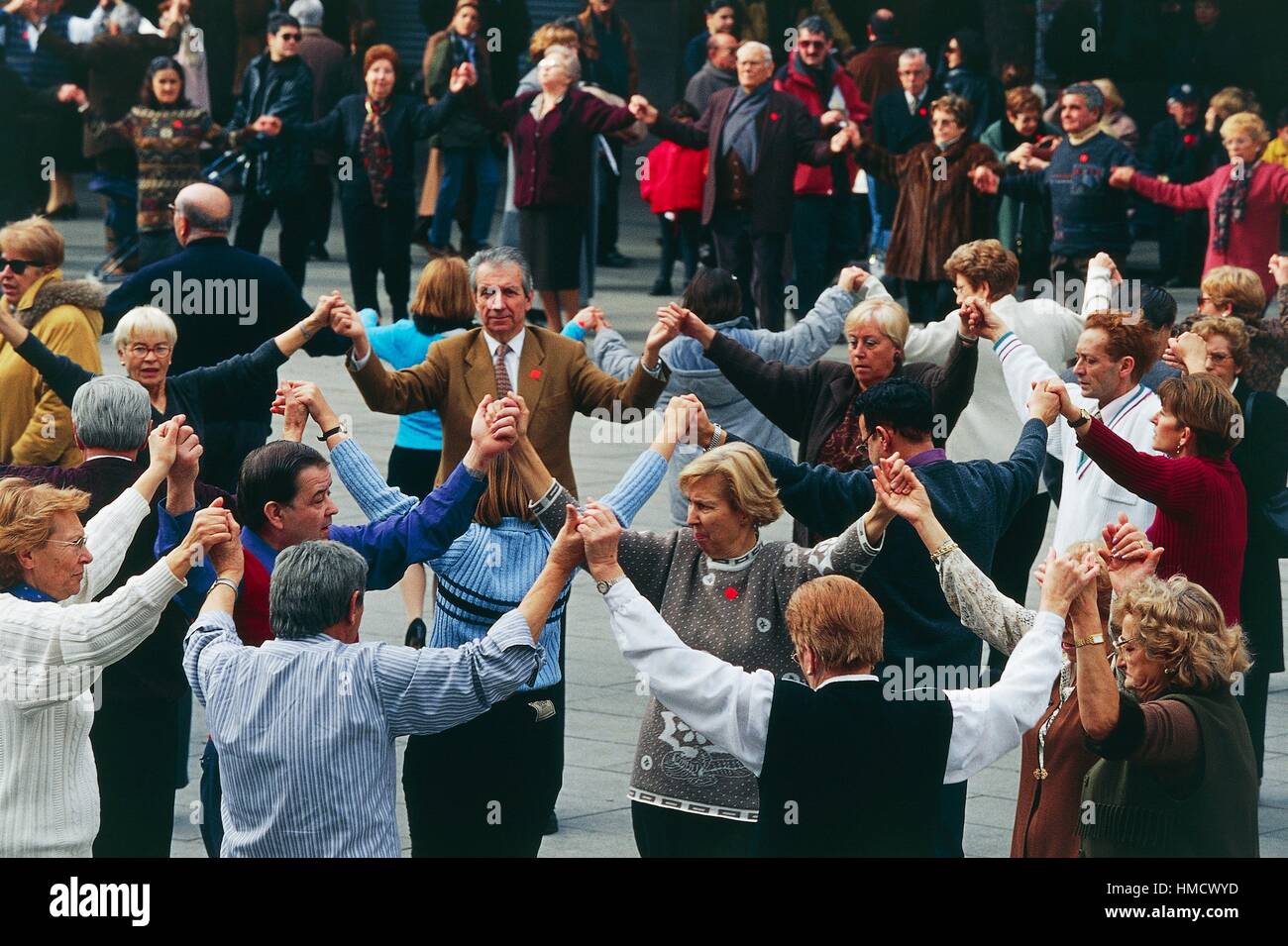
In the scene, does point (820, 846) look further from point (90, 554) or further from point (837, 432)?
point (837, 432)

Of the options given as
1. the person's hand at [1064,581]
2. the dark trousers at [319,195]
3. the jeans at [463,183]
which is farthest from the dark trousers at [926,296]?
the person's hand at [1064,581]

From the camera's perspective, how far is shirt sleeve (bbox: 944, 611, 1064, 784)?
4.60m

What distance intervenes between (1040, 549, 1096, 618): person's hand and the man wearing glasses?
12.2m

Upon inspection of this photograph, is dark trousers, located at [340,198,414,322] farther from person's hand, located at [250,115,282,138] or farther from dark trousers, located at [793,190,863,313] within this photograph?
dark trousers, located at [793,190,863,313]

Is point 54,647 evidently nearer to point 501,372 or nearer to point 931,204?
point 501,372

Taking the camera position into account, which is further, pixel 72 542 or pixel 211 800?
pixel 211 800

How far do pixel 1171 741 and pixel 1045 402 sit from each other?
1634 mm

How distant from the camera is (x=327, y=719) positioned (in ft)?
15.1

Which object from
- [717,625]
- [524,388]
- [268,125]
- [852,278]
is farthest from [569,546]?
[268,125]

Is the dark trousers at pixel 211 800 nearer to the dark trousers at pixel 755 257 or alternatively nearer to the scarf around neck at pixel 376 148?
the dark trousers at pixel 755 257

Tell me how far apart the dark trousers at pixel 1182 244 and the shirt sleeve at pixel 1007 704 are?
16.1 m

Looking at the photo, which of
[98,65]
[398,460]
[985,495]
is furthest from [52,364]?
[98,65]

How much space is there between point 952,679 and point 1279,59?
771 inches

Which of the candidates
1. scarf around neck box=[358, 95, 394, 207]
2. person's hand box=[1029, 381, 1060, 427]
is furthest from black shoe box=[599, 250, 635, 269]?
person's hand box=[1029, 381, 1060, 427]
